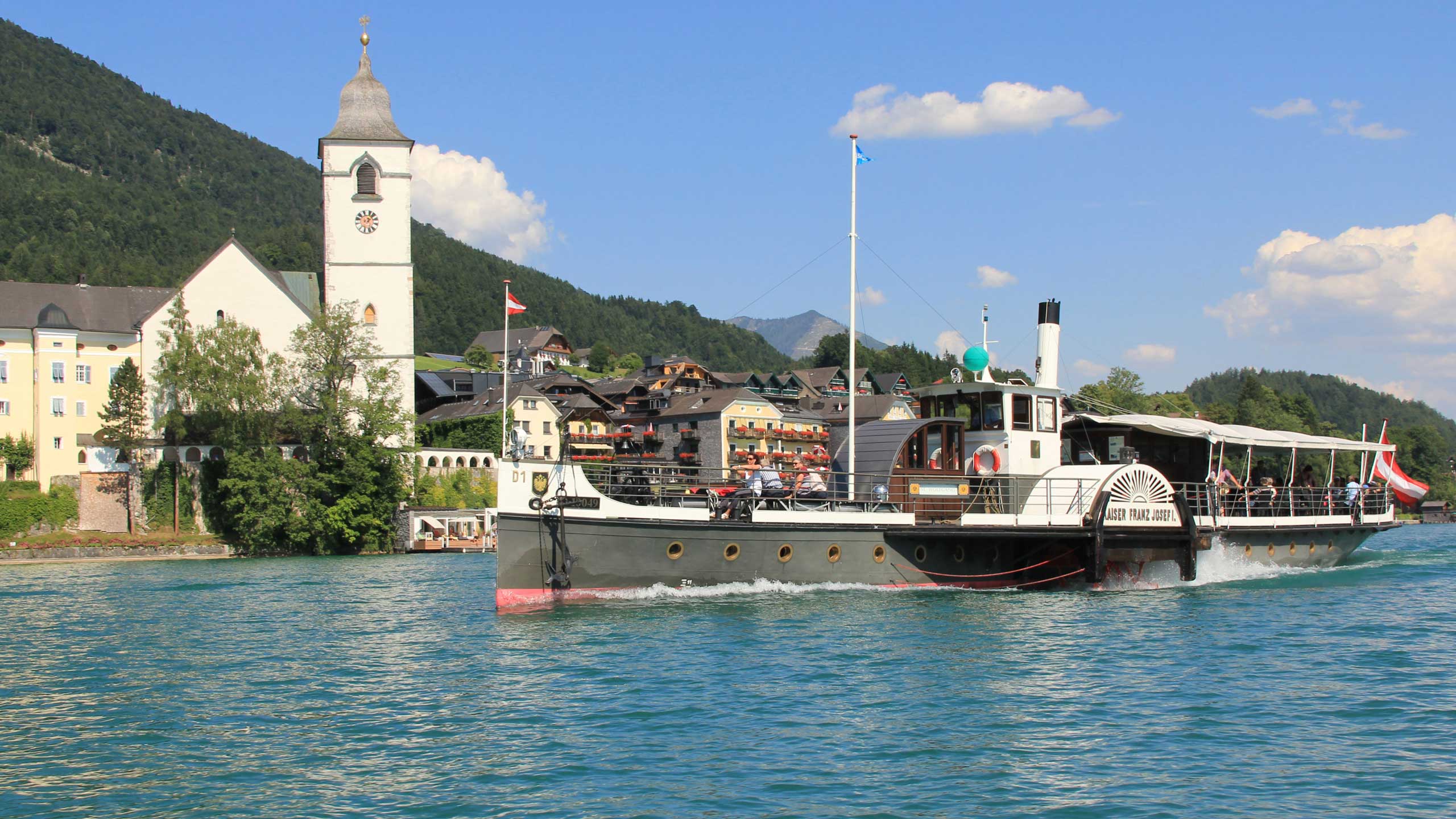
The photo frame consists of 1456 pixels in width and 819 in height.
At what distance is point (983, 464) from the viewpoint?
30.5 metres

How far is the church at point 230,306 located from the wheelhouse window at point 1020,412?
1624 inches

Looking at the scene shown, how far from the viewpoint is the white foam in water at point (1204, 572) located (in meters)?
29.8

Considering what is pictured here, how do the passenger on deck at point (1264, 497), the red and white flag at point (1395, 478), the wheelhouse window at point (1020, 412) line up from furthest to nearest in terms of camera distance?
the red and white flag at point (1395, 478) → the passenger on deck at point (1264, 497) → the wheelhouse window at point (1020, 412)

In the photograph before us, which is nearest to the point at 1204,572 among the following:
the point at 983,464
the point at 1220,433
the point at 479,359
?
the point at 1220,433

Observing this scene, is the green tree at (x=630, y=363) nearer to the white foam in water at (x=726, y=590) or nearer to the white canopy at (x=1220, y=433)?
the white canopy at (x=1220, y=433)

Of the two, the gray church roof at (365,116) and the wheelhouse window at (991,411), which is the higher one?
the gray church roof at (365,116)

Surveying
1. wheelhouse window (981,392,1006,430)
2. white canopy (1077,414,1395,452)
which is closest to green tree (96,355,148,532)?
wheelhouse window (981,392,1006,430)

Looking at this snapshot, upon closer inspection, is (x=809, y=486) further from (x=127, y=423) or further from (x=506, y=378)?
(x=127, y=423)

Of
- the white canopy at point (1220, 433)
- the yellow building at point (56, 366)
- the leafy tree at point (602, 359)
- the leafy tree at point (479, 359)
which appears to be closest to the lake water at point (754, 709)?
the white canopy at point (1220, 433)

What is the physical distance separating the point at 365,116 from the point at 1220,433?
2135 inches

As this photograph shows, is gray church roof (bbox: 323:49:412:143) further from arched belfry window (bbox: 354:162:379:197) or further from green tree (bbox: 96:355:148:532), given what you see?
green tree (bbox: 96:355:148:532)

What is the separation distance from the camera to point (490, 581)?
122 ft

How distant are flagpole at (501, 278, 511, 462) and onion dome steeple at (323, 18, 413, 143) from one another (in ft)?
36.8

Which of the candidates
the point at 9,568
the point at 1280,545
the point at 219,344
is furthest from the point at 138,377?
the point at 1280,545
